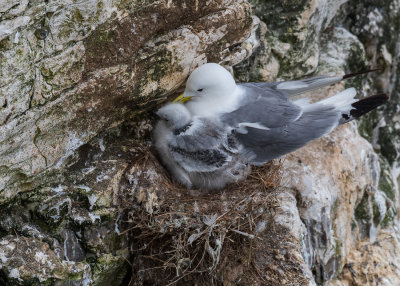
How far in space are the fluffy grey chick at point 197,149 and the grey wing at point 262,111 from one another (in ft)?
0.34

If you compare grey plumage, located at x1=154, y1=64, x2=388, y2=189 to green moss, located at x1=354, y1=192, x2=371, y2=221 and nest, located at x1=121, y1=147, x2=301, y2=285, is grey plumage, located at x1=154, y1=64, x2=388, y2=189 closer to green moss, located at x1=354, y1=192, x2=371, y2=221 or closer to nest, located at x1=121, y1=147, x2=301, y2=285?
nest, located at x1=121, y1=147, x2=301, y2=285

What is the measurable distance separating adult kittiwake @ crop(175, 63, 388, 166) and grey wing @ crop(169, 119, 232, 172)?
0.07m

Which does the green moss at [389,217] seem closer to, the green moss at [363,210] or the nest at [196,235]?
the green moss at [363,210]

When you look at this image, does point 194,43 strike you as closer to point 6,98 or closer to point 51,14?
point 51,14

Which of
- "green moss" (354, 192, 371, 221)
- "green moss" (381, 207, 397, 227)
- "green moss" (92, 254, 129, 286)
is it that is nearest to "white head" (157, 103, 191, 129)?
"green moss" (92, 254, 129, 286)

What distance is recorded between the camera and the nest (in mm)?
2713

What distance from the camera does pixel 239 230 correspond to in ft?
9.05

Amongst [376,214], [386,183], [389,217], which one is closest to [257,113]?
[376,214]

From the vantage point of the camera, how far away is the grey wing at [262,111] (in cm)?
294

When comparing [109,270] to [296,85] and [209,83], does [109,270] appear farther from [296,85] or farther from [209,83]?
[296,85]

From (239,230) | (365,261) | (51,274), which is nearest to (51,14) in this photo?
(51,274)

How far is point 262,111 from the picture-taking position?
300 cm

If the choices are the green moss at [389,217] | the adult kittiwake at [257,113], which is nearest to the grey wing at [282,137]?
the adult kittiwake at [257,113]

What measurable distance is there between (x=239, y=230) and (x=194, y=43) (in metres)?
1.05
